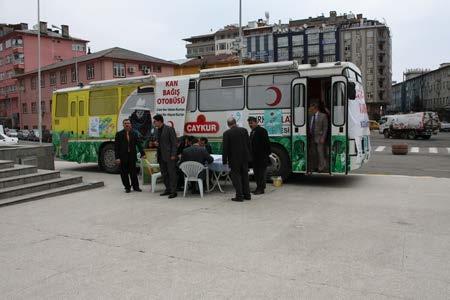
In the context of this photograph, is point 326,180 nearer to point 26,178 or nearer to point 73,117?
point 26,178

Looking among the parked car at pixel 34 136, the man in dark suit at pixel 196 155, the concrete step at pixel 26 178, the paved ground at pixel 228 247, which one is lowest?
the paved ground at pixel 228 247

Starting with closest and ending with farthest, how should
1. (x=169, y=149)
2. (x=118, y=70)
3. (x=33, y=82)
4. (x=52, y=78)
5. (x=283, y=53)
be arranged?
1. (x=169, y=149)
2. (x=118, y=70)
3. (x=52, y=78)
4. (x=33, y=82)
5. (x=283, y=53)

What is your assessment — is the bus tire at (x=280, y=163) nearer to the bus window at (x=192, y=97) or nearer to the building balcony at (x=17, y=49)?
the bus window at (x=192, y=97)

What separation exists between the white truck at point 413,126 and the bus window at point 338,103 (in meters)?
36.2

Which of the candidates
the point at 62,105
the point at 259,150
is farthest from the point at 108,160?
the point at 259,150

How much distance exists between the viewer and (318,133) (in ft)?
37.5

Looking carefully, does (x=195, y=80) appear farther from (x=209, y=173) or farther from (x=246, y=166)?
(x=246, y=166)

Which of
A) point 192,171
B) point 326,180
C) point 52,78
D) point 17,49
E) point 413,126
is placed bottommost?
point 326,180

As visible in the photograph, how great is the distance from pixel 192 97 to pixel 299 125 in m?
3.40

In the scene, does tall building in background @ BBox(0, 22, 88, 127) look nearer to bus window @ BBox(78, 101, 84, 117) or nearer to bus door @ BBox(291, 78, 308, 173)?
bus window @ BBox(78, 101, 84, 117)

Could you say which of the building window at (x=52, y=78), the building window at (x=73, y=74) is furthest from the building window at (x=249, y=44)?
the building window at (x=73, y=74)

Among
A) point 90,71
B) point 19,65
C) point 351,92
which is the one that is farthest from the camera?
point 19,65

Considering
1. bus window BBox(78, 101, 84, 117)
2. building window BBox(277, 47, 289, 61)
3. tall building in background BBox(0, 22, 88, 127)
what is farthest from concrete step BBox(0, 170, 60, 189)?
building window BBox(277, 47, 289, 61)

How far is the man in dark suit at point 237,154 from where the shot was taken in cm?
975
